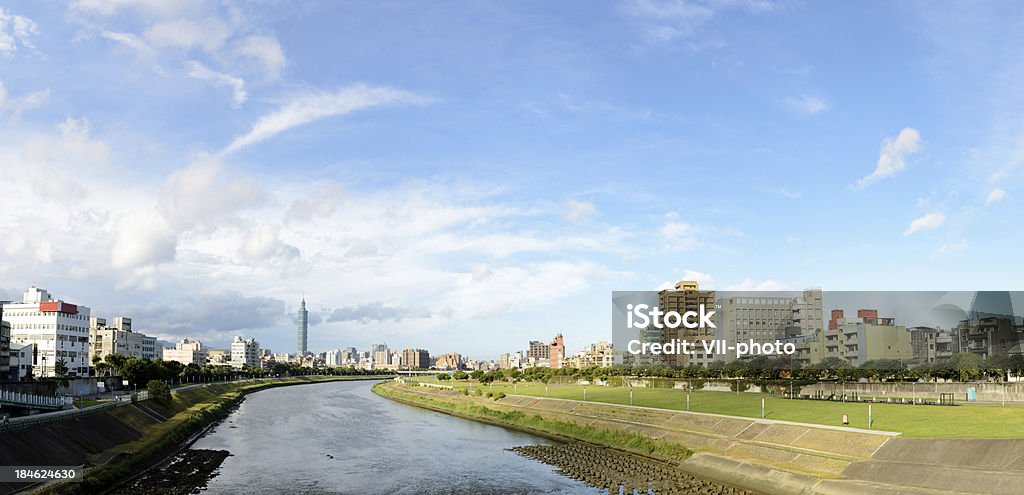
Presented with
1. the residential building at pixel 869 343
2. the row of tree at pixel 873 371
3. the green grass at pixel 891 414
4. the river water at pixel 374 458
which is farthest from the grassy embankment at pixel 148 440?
the residential building at pixel 869 343

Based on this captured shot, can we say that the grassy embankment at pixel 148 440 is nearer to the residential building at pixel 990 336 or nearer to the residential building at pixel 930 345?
the residential building at pixel 930 345

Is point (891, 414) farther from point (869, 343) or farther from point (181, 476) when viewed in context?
point (869, 343)

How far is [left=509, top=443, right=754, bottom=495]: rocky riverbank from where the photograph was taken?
4666 cm

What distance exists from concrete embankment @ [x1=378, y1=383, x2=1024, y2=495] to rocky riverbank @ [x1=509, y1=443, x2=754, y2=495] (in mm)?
1999

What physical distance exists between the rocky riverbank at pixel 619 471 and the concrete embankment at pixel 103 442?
30712mm

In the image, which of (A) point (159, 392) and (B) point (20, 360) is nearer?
(A) point (159, 392)

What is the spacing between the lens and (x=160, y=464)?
180ft

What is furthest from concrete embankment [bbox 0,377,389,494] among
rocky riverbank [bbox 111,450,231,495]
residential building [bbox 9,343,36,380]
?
residential building [bbox 9,343,36,380]

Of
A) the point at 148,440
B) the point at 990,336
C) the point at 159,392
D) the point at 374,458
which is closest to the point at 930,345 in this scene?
the point at 990,336

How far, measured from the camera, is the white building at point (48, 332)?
12800 centimetres

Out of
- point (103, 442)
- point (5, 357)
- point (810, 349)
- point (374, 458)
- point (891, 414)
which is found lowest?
point (374, 458)

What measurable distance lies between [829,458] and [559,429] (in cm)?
3787

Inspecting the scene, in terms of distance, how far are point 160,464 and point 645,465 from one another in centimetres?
3727

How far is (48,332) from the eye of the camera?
425ft
